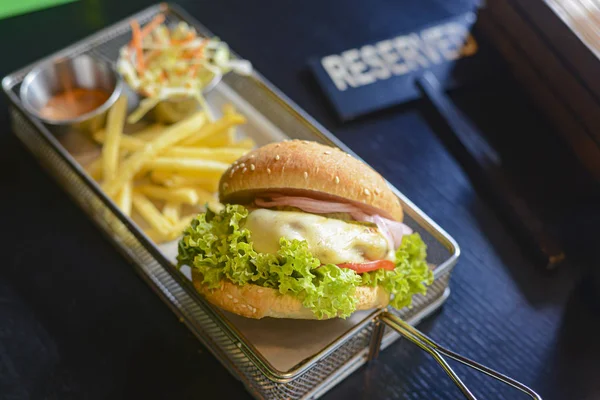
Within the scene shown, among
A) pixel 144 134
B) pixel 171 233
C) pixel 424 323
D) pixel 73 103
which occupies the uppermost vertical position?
pixel 424 323

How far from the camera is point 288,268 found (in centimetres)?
228

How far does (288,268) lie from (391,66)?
192cm

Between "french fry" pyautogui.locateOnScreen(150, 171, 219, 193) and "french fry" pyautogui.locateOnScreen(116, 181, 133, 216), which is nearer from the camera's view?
"french fry" pyautogui.locateOnScreen(116, 181, 133, 216)

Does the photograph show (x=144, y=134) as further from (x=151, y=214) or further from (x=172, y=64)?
(x=151, y=214)

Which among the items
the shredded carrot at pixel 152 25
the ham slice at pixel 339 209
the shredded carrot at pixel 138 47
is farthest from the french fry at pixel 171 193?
the shredded carrot at pixel 152 25

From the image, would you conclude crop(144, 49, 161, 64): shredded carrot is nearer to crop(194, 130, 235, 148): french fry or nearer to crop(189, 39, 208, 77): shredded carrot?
crop(189, 39, 208, 77): shredded carrot

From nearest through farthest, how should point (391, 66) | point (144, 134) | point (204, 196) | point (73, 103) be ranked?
1. point (204, 196)
2. point (144, 134)
3. point (73, 103)
4. point (391, 66)

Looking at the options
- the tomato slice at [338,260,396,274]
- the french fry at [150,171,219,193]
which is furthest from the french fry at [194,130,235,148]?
the tomato slice at [338,260,396,274]

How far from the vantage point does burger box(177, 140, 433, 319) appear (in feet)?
7.62

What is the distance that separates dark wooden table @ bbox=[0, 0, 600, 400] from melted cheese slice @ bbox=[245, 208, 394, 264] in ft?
1.83

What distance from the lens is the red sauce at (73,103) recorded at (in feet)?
11.2

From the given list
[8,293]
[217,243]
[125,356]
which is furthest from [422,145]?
[8,293]

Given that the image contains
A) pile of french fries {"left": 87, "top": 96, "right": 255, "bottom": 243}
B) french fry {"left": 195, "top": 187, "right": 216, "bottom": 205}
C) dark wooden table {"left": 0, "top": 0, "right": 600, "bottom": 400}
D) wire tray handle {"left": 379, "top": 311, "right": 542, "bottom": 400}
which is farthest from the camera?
french fry {"left": 195, "top": 187, "right": 216, "bottom": 205}

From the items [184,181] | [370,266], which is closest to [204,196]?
[184,181]
